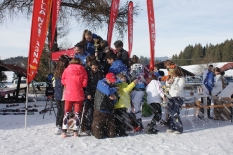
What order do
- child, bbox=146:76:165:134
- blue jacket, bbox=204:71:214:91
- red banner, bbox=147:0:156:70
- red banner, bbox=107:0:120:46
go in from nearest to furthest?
child, bbox=146:76:165:134 → red banner, bbox=147:0:156:70 → blue jacket, bbox=204:71:214:91 → red banner, bbox=107:0:120:46

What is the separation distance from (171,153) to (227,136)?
6.76ft

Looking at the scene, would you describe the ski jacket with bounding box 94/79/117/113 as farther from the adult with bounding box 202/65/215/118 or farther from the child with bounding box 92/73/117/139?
the adult with bounding box 202/65/215/118

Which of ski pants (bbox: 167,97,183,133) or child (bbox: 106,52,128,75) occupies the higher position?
child (bbox: 106,52,128,75)

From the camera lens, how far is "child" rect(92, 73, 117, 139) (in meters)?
5.82

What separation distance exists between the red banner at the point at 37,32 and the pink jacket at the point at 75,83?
126cm

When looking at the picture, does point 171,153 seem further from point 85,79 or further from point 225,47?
point 225,47

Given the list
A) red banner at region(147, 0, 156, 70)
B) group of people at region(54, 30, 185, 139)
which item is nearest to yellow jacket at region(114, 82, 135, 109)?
group of people at region(54, 30, 185, 139)

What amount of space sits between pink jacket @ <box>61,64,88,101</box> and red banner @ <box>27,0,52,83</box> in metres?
1.26

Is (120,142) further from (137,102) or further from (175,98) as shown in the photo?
(175,98)

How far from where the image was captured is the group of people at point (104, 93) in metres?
5.91

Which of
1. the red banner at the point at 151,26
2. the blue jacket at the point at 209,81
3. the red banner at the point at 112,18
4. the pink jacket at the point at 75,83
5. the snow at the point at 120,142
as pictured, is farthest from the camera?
the red banner at the point at 112,18

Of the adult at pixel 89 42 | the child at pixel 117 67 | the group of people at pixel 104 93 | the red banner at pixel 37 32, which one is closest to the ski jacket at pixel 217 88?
the group of people at pixel 104 93

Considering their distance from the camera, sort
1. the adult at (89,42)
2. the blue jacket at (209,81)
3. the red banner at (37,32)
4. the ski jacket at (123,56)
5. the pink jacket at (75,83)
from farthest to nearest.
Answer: the blue jacket at (209,81) → the adult at (89,42) → the ski jacket at (123,56) → the red banner at (37,32) → the pink jacket at (75,83)

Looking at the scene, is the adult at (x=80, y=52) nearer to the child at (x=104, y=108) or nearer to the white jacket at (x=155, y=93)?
the child at (x=104, y=108)
